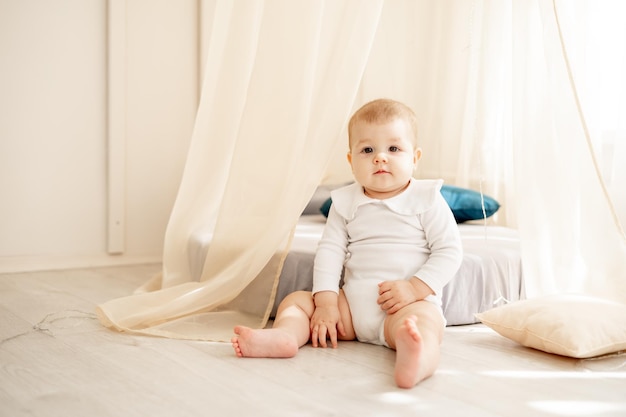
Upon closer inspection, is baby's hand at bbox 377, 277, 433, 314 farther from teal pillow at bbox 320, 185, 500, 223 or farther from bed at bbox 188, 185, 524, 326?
teal pillow at bbox 320, 185, 500, 223

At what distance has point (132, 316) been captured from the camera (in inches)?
82.3

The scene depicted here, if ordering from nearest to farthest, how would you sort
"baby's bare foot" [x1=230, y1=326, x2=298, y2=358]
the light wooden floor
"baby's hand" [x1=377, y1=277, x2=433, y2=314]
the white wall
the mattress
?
Answer: the light wooden floor → "baby's bare foot" [x1=230, y1=326, x2=298, y2=358] → "baby's hand" [x1=377, y1=277, x2=433, y2=314] → the mattress → the white wall

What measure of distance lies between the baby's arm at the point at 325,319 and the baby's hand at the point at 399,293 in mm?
125

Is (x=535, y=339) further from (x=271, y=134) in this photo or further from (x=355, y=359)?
(x=271, y=134)

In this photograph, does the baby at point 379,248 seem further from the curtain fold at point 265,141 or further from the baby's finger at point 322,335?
the curtain fold at point 265,141

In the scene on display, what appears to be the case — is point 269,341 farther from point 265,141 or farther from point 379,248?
point 265,141

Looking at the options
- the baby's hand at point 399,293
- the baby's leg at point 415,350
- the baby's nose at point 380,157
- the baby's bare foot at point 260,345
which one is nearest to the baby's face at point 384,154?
the baby's nose at point 380,157

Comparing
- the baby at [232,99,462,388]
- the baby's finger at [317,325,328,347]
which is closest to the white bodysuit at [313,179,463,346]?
the baby at [232,99,462,388]

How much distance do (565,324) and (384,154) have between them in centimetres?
63

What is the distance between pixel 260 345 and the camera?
179 centimetres

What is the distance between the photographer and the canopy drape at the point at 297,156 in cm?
205

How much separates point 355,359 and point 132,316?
676 millimetres

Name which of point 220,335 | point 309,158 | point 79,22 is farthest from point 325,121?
point 79,22

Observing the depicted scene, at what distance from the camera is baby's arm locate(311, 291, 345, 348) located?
1.93 m
